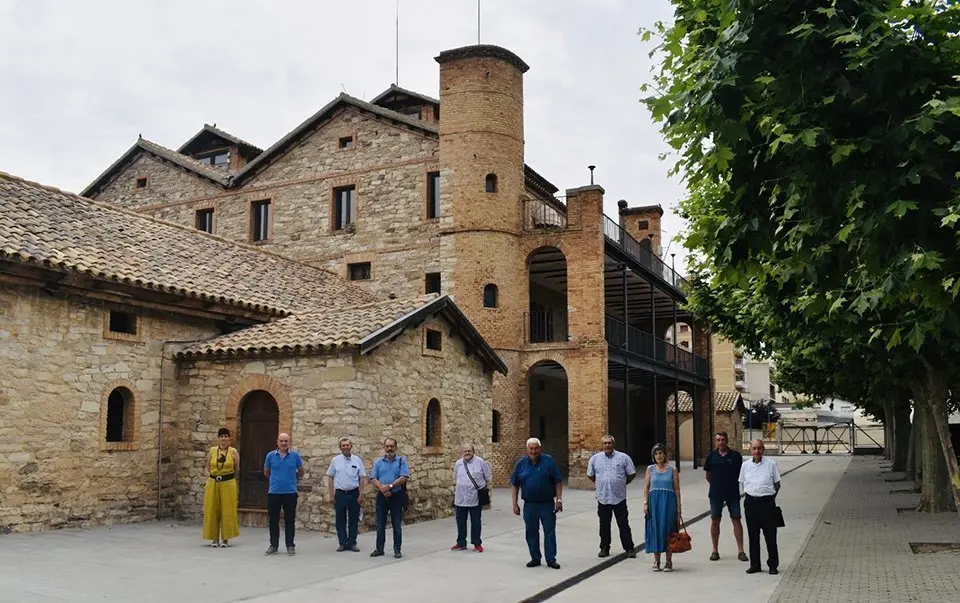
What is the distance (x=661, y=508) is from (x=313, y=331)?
22.1 ft

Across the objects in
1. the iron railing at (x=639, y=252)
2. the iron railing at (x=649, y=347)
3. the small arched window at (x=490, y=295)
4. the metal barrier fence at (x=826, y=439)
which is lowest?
the metal barrier fence at (x=826, y=439)

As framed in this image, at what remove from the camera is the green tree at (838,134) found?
6781mm

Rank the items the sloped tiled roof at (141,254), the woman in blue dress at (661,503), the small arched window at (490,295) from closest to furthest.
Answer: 1. the woman in blue dress at (661,503)
2. the sloped tiled roof at (141,254)
3. the small arched window at (490,295)

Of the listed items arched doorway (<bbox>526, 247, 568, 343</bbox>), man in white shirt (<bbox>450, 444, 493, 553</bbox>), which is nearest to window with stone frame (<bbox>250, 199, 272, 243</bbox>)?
arched doorway (<bbox>526, 247, 568, 343</bbox>)

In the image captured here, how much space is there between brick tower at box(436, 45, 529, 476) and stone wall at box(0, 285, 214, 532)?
1135 cm

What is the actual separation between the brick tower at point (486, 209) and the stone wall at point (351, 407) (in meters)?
7.90

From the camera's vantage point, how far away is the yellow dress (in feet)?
39.4

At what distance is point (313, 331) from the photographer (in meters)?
14.7

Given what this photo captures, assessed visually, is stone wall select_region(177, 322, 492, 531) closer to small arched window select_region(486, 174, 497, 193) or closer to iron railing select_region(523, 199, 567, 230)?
small arched window select_region(486, 174, 497, 193)

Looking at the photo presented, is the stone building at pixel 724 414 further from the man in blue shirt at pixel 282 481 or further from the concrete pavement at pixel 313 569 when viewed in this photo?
the man in blue shirt at pixel 282 481

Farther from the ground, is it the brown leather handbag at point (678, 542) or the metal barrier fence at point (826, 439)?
the brown leather handbag at point (678, 542)

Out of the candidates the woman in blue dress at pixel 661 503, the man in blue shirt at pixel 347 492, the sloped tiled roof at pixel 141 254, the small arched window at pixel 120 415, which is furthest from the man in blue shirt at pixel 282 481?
the woman in blue dress at pixel 661 503

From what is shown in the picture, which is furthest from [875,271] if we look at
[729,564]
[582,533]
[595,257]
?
[595,257]

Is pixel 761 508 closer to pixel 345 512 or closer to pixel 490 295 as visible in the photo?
pixel 345 512
